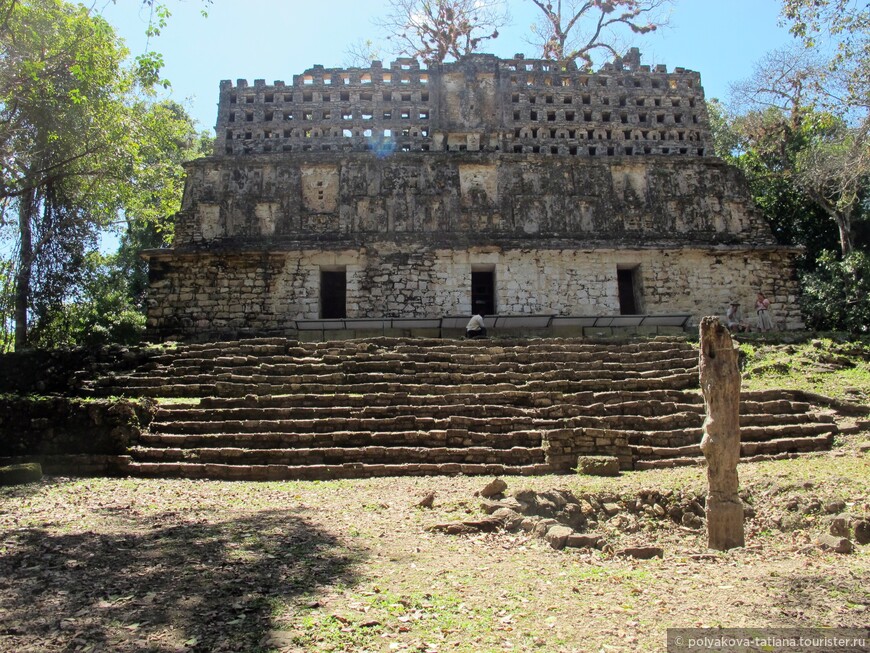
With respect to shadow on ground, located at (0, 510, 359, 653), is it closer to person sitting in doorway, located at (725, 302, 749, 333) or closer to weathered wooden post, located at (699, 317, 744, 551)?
weathered wooden post, located at (699, 317, 744, 551)

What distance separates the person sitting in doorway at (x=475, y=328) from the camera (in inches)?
632

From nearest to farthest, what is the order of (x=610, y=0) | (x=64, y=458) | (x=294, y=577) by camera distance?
(x=294, y=577) < (x=64, y=458) < (x=610, y=0)

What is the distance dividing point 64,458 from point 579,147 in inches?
685

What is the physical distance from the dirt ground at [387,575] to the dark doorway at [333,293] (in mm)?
12054

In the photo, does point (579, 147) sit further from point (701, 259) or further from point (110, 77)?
point (110, 77)

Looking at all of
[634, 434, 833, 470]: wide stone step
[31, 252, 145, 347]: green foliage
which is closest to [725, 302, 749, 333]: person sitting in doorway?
[634, 434, 833, 470]: wide stone step

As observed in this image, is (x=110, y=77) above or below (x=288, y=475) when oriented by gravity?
above

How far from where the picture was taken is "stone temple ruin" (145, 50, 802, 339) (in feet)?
62.4

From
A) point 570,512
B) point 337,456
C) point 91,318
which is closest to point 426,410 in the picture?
point 337,456

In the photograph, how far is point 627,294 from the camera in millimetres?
20391

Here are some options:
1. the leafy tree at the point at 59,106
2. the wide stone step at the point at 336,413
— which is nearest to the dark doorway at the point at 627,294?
the wide stone step at the point at 336,413

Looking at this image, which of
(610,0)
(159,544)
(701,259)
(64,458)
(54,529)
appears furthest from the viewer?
(610,0)

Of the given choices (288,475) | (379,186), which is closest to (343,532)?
(288,475)

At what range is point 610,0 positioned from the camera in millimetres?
26703
